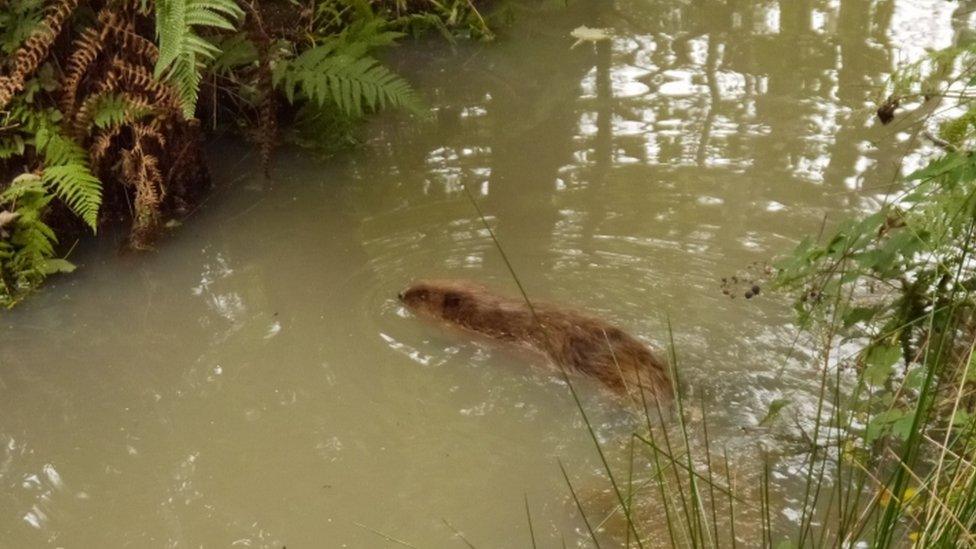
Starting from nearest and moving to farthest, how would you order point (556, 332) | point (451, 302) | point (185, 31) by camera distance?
point (556, 332) → point (451, 302) → point (185, 31)

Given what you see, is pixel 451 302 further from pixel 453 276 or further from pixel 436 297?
pixel 453 276

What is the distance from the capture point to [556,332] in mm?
3996

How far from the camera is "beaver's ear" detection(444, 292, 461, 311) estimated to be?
13.9 ft

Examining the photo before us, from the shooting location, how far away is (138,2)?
4.73 meters

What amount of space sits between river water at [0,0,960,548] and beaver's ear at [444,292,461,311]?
0.11 metres

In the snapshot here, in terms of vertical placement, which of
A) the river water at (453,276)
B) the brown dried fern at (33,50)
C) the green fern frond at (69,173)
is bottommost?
the river water at (453,276)

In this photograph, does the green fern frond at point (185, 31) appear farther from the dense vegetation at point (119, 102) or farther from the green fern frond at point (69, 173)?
the green fern frond at point (69, 173)

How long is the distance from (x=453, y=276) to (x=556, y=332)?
0.76m

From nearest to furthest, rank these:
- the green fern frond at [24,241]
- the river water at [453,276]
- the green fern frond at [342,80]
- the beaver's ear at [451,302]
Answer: the river water at [453,276] < the beaver's ear at [451,302] < the green fern frond at [24,241] < the green fern frond at [342,80]

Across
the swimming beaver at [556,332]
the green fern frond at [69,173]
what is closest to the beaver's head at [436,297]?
the swimming beaver at [556,332]

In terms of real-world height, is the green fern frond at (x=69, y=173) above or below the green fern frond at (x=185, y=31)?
below

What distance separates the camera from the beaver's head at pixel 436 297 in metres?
4.25

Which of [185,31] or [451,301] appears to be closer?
[451,301]

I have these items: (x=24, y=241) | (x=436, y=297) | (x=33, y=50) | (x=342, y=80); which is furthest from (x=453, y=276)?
(x=33, y=50)
